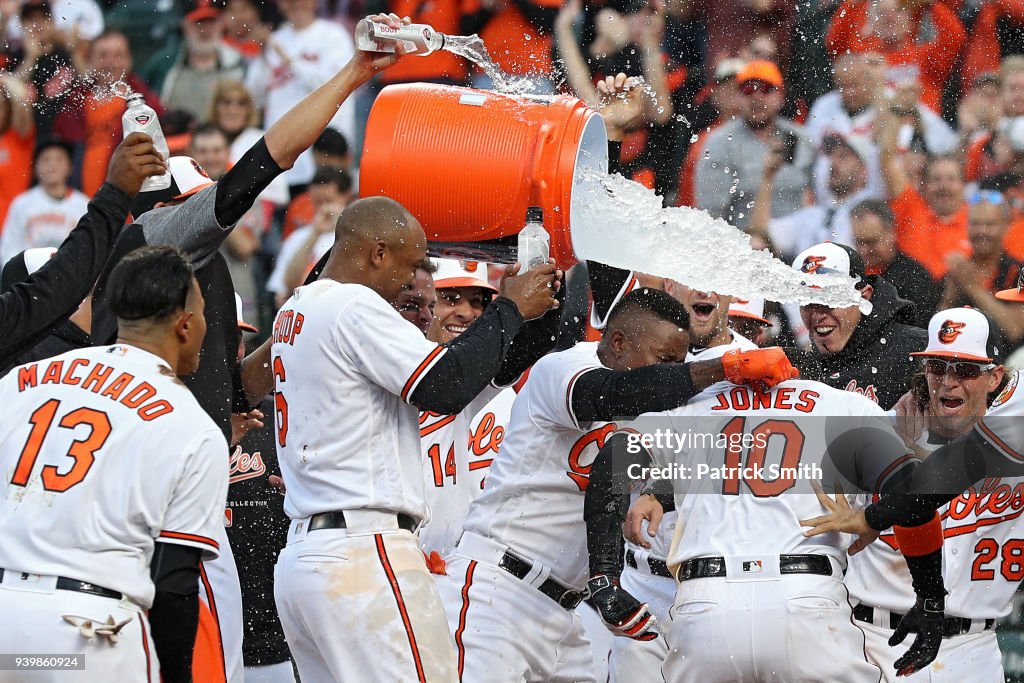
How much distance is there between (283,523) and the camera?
21.5ft

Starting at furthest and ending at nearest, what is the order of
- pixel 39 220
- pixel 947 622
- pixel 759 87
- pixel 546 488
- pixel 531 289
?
pixel 39 220
pixel 759 87
pixel 947 622
pixel 546 488
pixel 531 289

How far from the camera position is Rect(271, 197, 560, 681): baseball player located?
4.25 m

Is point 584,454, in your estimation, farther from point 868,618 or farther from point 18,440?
point 18,440

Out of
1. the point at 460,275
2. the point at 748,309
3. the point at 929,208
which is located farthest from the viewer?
the point at 929,208

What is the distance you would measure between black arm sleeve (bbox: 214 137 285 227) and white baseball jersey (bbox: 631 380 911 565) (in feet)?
5.46

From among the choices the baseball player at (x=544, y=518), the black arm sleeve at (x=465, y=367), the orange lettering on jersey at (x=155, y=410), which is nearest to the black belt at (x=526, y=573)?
the baseball player at (x=544, y=518)

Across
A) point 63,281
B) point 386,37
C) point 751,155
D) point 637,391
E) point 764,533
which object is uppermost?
point 386,37

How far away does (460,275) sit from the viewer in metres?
6.50

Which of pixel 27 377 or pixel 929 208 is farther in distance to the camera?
pixel 929 208

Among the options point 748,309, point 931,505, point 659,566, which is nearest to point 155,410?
point 931,505

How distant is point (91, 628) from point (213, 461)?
514 millimetres

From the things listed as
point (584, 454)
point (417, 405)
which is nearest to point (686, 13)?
point (584, 454)

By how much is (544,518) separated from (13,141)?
6141 mm

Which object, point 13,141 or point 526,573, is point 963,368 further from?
point 13,141
